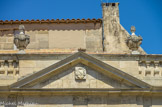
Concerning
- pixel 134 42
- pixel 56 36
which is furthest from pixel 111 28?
pixel 134 42

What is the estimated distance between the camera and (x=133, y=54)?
61.1 feet

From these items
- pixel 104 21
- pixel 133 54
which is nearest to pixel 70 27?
pixel 104 21

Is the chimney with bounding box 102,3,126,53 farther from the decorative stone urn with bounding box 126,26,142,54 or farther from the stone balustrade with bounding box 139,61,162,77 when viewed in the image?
the stone balustrade with bounding box 139,61,162,77

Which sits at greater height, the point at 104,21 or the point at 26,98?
the point at 104,21

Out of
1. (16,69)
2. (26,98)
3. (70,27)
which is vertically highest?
(70,27)

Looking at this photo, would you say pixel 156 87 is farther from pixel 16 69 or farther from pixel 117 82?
pixel 16 69

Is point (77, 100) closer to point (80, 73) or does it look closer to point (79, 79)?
point (79, 79)

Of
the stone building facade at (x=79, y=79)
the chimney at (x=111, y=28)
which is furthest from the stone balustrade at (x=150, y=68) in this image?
the chimney at (x=111, y=28)

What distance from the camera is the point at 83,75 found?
18.0 m

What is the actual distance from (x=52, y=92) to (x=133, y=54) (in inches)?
138

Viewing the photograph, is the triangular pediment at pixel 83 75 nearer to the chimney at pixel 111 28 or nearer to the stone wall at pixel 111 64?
the stone wall at pixel 111 64

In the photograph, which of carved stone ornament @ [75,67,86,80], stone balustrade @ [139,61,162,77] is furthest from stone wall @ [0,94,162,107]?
stone balustrade @ [139,61,162,77]

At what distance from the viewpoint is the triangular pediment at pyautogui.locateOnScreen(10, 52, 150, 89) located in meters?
17.9

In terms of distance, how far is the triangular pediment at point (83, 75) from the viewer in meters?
17.9
